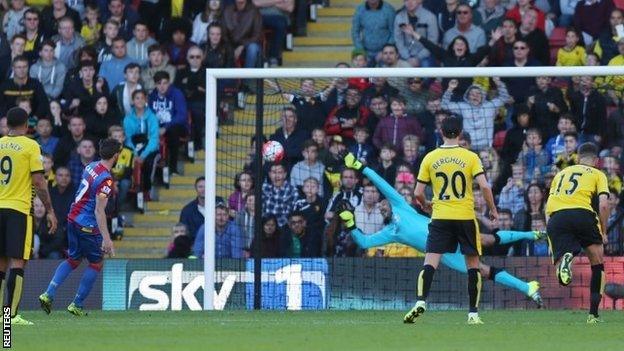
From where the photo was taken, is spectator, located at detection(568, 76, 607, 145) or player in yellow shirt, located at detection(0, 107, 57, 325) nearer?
player in yellow shirt, located at detection(0, 107, 57, 325)

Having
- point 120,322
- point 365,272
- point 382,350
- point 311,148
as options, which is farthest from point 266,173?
point 382,350

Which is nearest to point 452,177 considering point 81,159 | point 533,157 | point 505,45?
point 533,157

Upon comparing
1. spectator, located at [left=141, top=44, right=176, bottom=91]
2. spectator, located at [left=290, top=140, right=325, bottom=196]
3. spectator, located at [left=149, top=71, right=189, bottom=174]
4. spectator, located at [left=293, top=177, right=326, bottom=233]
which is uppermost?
spectator, located at [left=141, top=44, right=176, bottom=91]

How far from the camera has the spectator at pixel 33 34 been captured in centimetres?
2495

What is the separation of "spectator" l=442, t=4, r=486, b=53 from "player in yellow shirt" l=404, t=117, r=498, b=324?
25.5 ft

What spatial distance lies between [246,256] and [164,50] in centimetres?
484

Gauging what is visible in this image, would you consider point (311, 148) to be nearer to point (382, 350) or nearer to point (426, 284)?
point (426, 284)

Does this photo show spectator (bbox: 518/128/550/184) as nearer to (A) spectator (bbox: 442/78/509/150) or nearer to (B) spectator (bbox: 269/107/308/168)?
(A) spectator (bbox: 442/78/509/150)

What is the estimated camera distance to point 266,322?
16.2 meters

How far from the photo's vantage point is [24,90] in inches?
941

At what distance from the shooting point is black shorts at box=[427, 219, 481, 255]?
15.5 metres

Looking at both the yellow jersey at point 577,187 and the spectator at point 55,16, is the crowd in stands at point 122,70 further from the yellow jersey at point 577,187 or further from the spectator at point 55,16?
the yellow jersey at point 577,187

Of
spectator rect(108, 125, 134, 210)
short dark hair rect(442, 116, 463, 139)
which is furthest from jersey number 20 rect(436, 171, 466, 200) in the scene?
spectator rect(108, 125, 134, 210)

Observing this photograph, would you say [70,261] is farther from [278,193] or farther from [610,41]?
[610,41]
